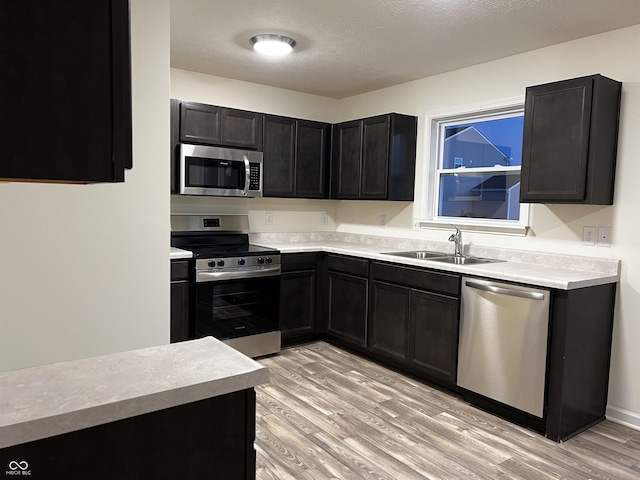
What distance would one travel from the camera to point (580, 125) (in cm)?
279

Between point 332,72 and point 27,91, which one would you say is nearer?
point 27,91

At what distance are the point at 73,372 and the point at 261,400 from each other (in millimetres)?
2183

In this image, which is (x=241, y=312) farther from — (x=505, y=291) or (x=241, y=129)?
(x=505, y=291)

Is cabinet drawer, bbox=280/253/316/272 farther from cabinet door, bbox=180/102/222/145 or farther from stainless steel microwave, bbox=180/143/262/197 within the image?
cabinet door, bbox=180/102/222/145

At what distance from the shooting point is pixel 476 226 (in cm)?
375

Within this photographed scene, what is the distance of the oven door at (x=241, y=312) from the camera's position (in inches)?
142

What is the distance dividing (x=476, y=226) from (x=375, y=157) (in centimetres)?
111

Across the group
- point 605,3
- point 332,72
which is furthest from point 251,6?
point 605,3

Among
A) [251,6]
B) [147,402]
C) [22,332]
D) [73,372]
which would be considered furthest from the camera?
[251,6]

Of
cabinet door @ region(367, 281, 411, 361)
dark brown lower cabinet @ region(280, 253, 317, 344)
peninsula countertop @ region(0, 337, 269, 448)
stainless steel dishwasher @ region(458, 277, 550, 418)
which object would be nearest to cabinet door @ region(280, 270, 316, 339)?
Answer: dark brown lower cabinet @ region(280, 253, 317, 344)

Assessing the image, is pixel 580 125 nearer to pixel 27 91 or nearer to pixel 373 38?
pixel 373 38

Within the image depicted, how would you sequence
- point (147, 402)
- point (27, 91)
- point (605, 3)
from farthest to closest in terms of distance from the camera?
point (605, 3)
point (147, 402)
point (27, 91)

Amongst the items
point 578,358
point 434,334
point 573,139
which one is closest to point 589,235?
point 573,139

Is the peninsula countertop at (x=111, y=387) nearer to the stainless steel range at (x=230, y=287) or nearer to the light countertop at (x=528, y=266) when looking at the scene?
the light countertop at (x=528, y=266)
